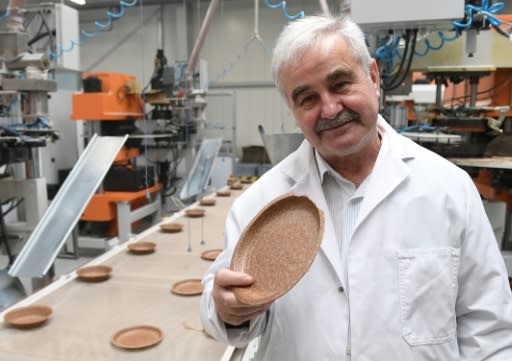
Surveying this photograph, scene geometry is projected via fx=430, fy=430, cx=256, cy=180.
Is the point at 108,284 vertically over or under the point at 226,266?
under

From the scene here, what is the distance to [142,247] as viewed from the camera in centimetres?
224

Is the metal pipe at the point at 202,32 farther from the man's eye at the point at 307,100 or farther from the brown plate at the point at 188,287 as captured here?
the man's eye at the point at 307,100

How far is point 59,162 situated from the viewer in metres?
4.63

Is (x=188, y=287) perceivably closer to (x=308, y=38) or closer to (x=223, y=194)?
(x=308, y=38)

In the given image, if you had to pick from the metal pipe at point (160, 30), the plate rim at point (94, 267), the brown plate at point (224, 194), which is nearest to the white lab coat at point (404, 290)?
the plate rim at point (94, 267)

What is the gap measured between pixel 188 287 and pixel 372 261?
111 centimetres

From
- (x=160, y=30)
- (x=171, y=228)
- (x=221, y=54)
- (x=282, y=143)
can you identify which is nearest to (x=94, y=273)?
(x=171, y=228)

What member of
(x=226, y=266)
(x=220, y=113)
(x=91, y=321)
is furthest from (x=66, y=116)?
(x=226, y=266)

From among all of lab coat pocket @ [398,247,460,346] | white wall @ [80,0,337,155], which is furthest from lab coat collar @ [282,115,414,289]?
white wall @ [80,0,337,155]

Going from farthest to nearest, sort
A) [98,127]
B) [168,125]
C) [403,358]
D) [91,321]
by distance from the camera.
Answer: [168,125] → [98,127] → [91,321] → [403,358]

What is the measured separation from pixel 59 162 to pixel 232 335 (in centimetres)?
434

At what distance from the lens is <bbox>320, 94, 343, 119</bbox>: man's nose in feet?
2.74

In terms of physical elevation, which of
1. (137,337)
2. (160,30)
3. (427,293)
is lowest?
(137,337)

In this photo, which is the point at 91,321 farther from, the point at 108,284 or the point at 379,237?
the point at 379,237
